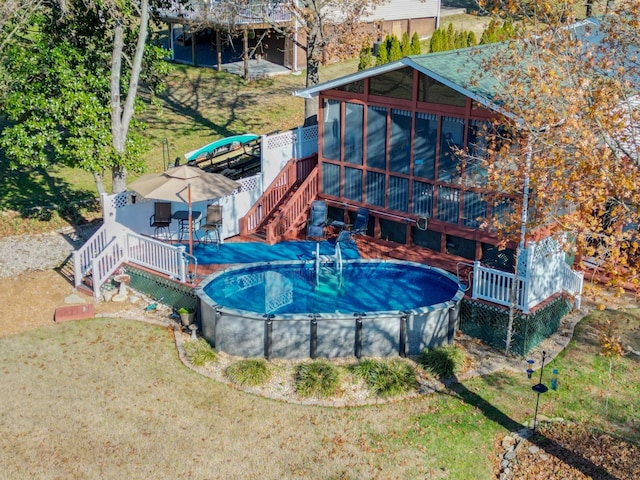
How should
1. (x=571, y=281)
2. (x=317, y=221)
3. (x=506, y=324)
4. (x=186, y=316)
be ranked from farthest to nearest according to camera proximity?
(x=317, y=221) → (x=571, y=281) → (x=186, y=316) → (x=506, y=324)

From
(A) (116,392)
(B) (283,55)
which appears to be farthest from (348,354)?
(B) (283,55)

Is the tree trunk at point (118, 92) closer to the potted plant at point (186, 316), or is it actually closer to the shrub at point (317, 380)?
the potted plant at point (186, 316)

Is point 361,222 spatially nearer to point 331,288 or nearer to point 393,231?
point 393,231

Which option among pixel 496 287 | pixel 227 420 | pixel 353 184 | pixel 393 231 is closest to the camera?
pixel 227 420

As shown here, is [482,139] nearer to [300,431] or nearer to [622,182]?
[622,182]

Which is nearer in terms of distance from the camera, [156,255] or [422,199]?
[156,255]

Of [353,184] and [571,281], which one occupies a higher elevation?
[353,184]

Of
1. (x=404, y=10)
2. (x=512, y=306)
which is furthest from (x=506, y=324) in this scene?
(x=404, y=10)
